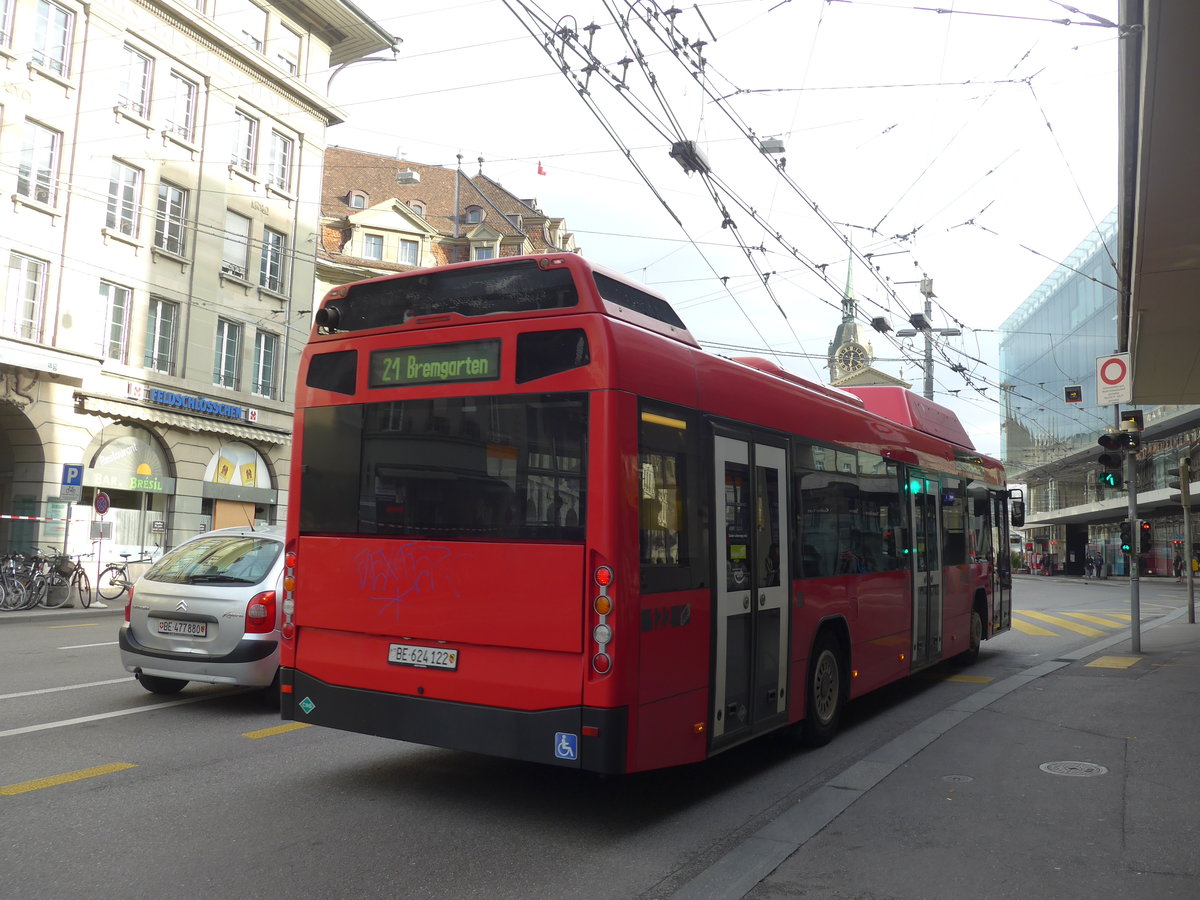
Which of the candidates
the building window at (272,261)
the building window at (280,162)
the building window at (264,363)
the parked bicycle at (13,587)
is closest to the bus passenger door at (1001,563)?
the parked bicycle at (13,587)

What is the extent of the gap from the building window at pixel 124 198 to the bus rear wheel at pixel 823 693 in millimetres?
23529

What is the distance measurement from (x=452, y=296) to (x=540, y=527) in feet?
5.22

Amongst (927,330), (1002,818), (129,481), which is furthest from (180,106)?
(1002,818)

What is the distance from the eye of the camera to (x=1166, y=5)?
272 inches

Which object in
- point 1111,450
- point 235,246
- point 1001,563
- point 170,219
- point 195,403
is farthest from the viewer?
point 235,246

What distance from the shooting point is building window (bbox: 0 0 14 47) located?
22.9 metres

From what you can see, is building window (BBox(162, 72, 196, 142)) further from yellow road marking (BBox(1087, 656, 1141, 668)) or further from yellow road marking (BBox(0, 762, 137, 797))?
yellow road marking (BBox(1087, 656, 1141, 668))

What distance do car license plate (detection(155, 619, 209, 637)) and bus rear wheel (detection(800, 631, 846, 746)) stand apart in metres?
4.85

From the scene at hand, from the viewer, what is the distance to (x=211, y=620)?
839 centimetres

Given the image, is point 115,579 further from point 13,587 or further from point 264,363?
point 264,363

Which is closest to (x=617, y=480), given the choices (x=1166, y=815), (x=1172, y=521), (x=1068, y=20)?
(x=1166, y=815)

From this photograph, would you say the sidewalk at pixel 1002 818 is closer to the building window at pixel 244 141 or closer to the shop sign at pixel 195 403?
the shop sign at pixel 195 403

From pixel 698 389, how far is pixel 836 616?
2759 mm

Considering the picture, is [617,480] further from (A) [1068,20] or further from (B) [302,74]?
(B) [302,74]
